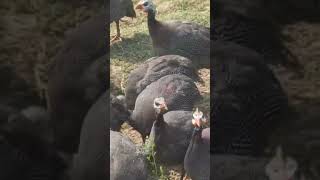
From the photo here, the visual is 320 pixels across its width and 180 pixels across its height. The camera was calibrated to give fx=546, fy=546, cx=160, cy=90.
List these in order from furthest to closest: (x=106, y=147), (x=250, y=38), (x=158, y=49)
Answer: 1. (x=158, y=49)
2. (x=106, y=147)
3. (x=250, y=38)

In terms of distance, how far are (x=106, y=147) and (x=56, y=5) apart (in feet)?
1.24

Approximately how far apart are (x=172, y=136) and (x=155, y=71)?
9.8 inches

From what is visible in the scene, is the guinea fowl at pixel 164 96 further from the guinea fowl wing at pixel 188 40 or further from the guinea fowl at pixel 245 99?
the guinea fowl at pixel 245 99

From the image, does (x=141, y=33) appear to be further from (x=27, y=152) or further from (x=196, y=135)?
(x=27, y=152)

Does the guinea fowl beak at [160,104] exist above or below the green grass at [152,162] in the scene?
above

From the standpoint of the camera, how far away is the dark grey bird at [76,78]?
4.35ft

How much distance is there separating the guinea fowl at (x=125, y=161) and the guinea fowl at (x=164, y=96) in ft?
0.49

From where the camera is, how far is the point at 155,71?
1.94m

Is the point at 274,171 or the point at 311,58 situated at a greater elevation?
the point at 311,58

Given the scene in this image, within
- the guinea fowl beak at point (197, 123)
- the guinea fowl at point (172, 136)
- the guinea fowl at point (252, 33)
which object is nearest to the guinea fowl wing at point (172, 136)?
the guinea fowl at point (172, 136)

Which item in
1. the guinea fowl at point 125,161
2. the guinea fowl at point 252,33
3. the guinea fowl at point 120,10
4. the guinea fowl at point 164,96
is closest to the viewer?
the guinea fowl at point 252,33

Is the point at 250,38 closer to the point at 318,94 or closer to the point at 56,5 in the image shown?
the point at 318,94

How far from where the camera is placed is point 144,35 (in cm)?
204

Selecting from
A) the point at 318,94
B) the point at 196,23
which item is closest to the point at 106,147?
the point at 318,94
